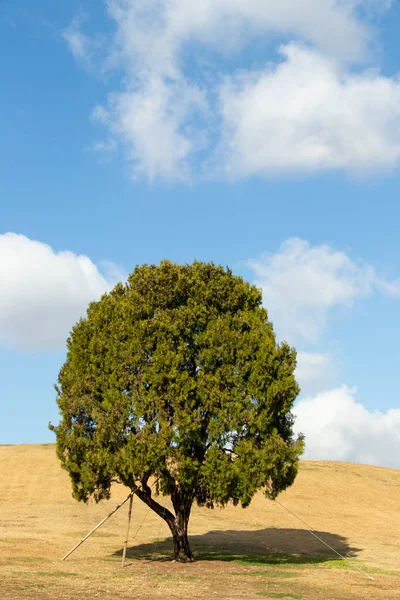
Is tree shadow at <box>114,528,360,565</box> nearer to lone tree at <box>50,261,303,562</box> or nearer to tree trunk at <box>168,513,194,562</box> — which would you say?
tree trunk at <box>168,513,194,562</box>

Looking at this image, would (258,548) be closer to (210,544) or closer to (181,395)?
(210,544)

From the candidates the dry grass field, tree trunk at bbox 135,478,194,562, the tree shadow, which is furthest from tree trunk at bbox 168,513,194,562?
the tree shadow

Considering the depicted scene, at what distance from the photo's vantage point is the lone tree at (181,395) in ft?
92.9

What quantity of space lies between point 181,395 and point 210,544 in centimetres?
1628

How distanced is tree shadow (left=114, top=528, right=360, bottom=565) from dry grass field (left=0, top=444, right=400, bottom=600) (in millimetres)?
77

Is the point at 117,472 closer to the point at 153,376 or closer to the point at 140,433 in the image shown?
the point at 140,433

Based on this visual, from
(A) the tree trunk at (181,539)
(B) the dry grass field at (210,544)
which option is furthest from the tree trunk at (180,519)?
(B) the dry grass field at (210,544)

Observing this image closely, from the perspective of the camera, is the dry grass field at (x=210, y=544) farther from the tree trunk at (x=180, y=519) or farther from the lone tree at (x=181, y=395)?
the lone tree at (x=181, y=395)

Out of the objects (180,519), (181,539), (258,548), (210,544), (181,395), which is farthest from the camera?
(210,544)

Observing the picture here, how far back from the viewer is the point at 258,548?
1543 inches

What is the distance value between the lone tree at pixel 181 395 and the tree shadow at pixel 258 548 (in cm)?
481

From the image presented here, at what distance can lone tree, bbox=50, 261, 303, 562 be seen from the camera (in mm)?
28328

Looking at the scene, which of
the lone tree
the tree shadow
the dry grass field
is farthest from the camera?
the tree shadow

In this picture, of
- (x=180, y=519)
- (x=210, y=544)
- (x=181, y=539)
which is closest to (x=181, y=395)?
(x=180, y=519)
